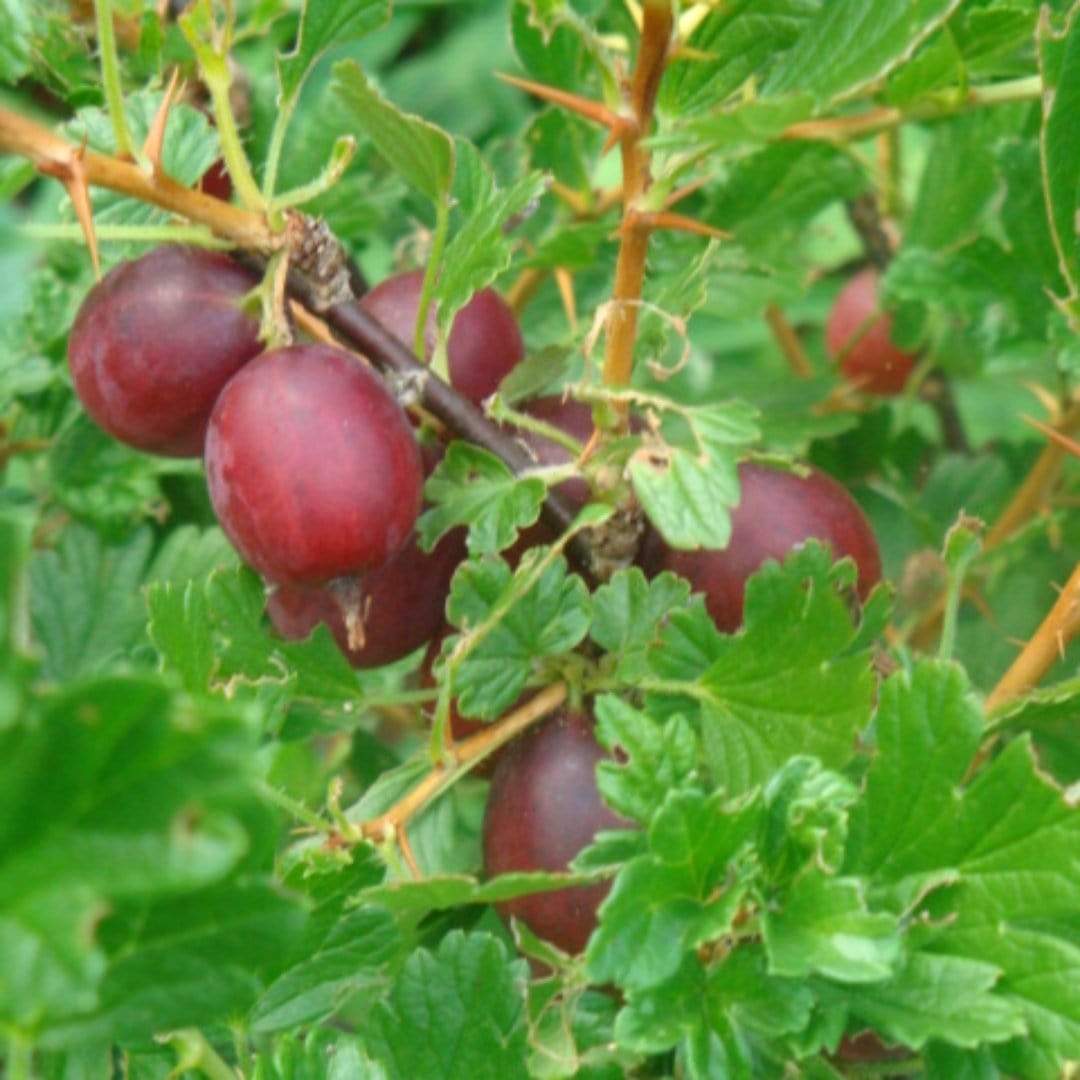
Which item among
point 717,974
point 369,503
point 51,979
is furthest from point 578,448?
point 51,979

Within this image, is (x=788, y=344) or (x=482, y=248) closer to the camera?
(x=482, y=248)

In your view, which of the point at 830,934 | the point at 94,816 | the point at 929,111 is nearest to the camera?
the point at 94,816

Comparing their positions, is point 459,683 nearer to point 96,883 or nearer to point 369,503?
point 369,503

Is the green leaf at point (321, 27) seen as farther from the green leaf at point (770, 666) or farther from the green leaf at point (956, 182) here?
the green leaf at point (956, 182)

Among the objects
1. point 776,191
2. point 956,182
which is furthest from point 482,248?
point 956,182

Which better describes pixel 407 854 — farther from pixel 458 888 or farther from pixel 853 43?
pixel 853 43
